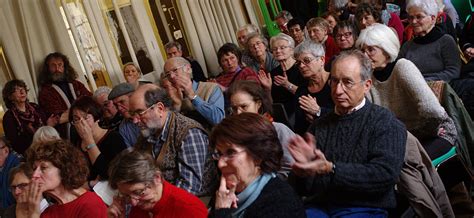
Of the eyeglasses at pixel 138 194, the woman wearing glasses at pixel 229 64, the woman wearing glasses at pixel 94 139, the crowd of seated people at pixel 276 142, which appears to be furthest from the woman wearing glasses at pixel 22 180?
the woman wearing glasses at pixel 229 64

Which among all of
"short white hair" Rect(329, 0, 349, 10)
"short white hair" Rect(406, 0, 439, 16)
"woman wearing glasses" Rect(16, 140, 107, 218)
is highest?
"short white hair" Rect(329, 0, 349, 10)

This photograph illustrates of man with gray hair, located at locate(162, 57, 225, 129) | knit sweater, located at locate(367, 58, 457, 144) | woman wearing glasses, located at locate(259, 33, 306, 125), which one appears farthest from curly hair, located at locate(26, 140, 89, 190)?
woman wearing glasses, located at locate(259, 33, 306, 125)

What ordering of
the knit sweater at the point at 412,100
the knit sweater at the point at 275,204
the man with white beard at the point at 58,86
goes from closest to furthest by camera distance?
the knit sweater at the point at 275,204, the knit sweater at the point at 412,100, the man with white beard at the point at 58,86

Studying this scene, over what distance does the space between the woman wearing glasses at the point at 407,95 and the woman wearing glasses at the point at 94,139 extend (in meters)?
1.71

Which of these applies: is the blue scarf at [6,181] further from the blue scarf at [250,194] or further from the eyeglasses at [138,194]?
the blue scarf at [250,194]

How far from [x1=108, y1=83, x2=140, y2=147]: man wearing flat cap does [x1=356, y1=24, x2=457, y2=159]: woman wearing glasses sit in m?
1.70

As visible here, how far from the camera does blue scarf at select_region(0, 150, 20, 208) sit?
12.5 ft

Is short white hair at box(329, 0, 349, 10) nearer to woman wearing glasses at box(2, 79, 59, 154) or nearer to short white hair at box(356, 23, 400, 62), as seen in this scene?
short white hair at box(356, 23, 400, 62)

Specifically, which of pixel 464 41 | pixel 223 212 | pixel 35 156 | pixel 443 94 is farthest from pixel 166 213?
pixel 464 41

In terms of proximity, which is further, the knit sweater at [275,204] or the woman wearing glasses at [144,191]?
the woman wearing glasses at [144,191]

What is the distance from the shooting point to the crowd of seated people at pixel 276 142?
78.5 inches

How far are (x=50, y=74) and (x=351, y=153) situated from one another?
3.91 m

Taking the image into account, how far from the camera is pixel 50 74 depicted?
5.29m

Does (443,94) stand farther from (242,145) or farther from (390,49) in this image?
(242,145)
